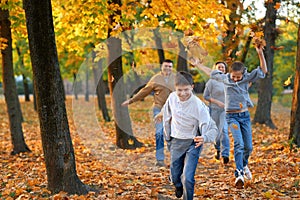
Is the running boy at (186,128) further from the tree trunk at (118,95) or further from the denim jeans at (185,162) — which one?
the tree trunk at (118,95)

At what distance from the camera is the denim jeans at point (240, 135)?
695cm

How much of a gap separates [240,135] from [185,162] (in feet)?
6.19

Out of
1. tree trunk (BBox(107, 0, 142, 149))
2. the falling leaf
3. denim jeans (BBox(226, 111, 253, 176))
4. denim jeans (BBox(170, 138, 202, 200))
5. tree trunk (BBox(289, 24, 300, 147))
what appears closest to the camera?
denim jeans (BBox(170, 138, 202, 200))

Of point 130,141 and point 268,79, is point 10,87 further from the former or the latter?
point 268,79

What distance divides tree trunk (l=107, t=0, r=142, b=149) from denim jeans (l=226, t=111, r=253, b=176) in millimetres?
4491

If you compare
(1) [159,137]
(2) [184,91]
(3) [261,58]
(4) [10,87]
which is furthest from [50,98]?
(4) [10,87]

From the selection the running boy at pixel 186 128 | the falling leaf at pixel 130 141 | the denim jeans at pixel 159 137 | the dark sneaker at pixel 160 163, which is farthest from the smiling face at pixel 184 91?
the falling leaf at pixel 130 141

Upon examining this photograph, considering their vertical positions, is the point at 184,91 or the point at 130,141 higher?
the point at 184,91

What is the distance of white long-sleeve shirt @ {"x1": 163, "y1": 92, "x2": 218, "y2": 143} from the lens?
534 centimetres

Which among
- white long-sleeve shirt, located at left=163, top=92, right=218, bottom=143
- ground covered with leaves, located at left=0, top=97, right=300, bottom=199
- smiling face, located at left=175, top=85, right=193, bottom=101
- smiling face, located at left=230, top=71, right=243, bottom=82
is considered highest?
smiling face, located at left=230, top=71, right=243, bottom=82

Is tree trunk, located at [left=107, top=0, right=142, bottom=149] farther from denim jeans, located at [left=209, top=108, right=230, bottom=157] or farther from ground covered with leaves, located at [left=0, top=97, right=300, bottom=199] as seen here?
denim jeans, located at [left=209, top=108, right=230, bottom=157]

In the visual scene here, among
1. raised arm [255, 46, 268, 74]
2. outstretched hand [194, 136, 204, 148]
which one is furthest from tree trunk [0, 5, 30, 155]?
outstretched hand [194, 136, 204, 148]

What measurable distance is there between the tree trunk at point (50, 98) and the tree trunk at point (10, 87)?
15.9 feet

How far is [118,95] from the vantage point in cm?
1133
